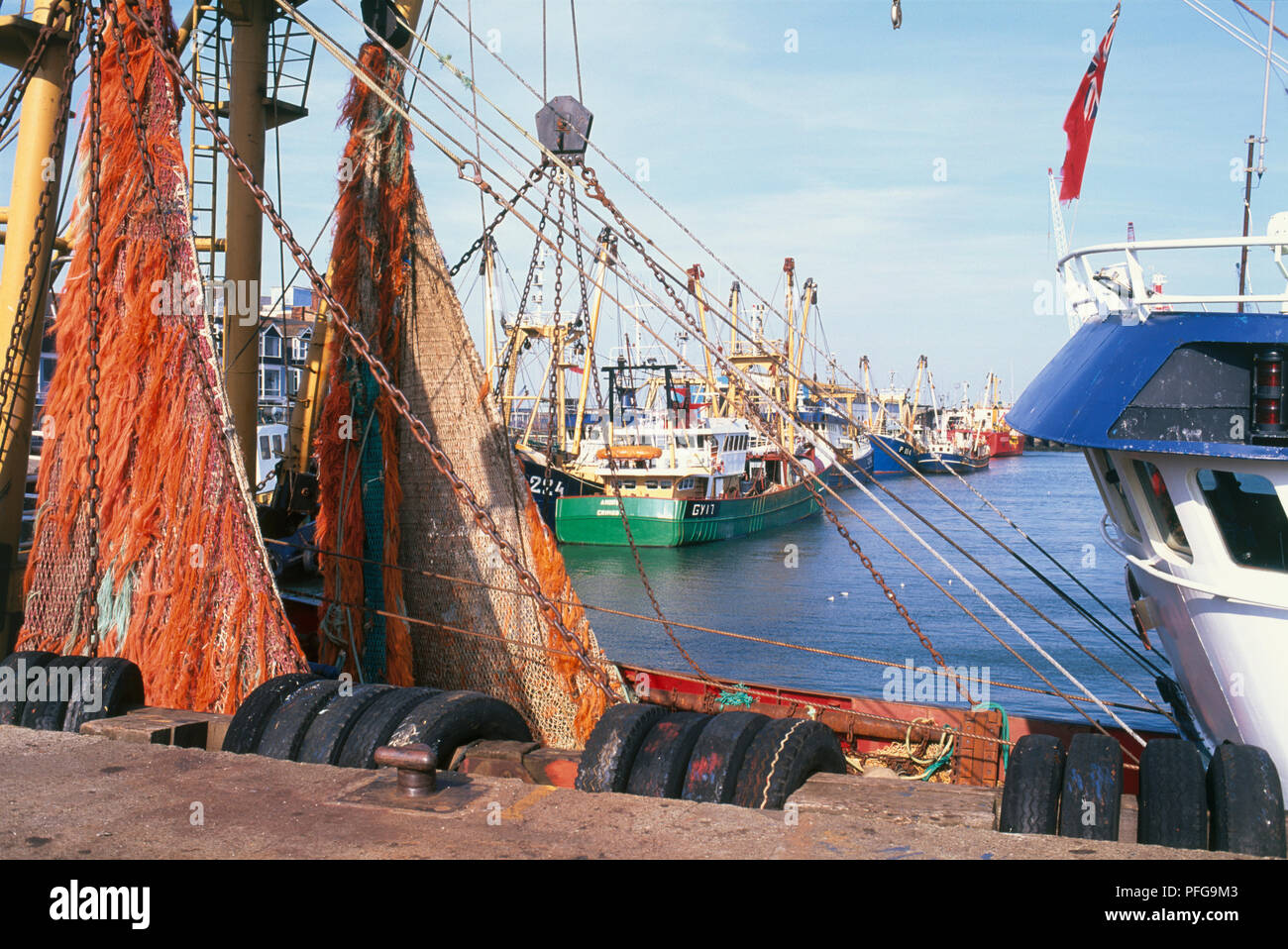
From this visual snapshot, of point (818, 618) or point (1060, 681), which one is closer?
point (1060, 681)

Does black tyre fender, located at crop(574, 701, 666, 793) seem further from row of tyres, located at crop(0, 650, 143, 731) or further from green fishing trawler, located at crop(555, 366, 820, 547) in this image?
green fishing trawler, located at crop(555, 366, 820, 547)

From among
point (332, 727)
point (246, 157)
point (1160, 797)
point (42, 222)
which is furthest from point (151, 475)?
point (1160, 797)

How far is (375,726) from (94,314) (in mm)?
3715

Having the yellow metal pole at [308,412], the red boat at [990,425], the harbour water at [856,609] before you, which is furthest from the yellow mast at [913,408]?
the yellow metal pole at [308,412]

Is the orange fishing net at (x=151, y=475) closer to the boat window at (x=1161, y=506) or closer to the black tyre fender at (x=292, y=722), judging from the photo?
the black tyre fender at (x=292, y=722)

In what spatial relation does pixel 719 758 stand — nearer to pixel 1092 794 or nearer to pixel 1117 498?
pixel 1092 794

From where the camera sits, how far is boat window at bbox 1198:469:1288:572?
22.7 feet

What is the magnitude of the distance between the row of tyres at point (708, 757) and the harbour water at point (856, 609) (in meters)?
7.59

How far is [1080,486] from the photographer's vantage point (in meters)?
74.5

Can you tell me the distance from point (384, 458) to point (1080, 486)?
7331cm
